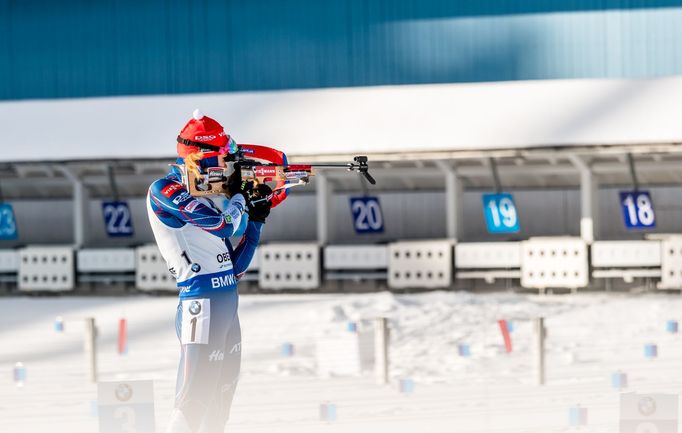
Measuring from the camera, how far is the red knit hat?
7.89 meters

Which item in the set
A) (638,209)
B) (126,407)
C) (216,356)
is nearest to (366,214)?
(638,209)

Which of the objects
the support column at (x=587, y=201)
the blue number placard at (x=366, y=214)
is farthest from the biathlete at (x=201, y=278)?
the blue number placard at (x=366, y=214)

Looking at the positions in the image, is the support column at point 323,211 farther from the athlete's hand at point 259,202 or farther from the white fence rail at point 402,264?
the athlete's hand at point 259,202

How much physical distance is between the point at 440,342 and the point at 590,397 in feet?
13.0

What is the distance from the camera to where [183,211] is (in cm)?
773

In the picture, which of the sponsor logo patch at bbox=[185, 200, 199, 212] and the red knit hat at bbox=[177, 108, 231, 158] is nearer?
the sponsor logo patch at bbox=[185, 200, 199, 212]

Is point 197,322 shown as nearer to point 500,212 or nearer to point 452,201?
point 452,201

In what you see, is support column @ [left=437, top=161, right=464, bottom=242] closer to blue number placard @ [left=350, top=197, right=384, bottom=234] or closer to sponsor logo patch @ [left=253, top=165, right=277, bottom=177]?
blue number placard @ [left=350, top=197, right=384, bottom=234]

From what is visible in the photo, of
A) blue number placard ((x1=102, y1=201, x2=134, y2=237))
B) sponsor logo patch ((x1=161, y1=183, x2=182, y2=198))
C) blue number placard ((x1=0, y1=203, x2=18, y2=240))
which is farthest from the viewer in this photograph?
blue number placard ((x1=102, y1=201, x2=134, y2=237))

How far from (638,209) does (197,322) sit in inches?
641

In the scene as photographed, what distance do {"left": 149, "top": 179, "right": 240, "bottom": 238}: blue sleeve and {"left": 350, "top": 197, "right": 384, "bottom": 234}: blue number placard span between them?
1777cm

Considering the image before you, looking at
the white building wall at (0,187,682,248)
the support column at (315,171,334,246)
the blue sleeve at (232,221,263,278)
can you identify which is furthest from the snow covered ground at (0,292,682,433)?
the white building wall at (0,187,682,248)

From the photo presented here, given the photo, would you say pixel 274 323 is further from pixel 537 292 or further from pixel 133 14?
pixel 133 14

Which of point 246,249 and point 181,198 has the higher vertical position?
point 181,198
